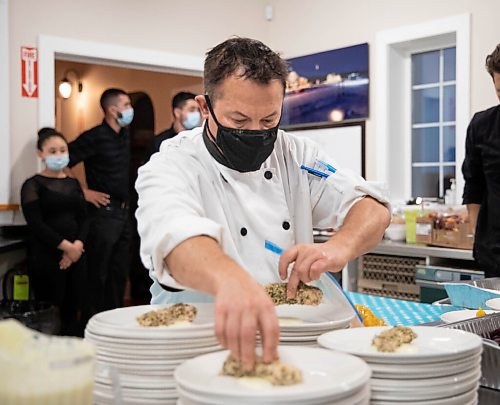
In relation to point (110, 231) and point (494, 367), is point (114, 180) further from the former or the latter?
point (494, 367)

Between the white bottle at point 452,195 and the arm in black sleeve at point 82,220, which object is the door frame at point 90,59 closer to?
the arm in black sleeve at point 82,220

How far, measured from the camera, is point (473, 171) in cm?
317

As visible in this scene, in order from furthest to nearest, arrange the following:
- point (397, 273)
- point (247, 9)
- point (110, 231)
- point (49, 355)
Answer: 1. point (247, 9)
2. point (110, 231)
3. point (397, 273)
4. point (49, 355)

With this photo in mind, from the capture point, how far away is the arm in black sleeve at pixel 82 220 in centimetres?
476

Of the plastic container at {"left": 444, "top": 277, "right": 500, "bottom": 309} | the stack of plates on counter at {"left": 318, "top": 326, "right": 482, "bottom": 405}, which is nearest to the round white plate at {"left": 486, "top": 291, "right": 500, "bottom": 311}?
the plastic container at {"left": 444, "top": 277, "right": 500, "bottom": 309}

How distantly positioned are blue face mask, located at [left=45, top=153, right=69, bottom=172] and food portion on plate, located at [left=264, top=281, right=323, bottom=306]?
3.46m

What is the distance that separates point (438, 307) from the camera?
84.0 inches

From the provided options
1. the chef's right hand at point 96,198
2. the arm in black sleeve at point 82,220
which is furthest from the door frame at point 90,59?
the chef's right hand at point 96,198

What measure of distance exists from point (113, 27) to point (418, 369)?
4.47 m

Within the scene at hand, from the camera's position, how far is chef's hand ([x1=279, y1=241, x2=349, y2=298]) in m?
1.29

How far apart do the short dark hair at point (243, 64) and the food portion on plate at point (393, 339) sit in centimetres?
63

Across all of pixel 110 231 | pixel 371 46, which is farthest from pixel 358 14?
pixel 110 231

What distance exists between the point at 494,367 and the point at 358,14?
167 inches

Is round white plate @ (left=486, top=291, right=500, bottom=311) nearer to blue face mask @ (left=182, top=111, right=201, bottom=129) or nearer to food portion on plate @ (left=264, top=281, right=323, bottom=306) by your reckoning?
food portion on plate @ (left=264, top=281, right=323, bottom=306)
